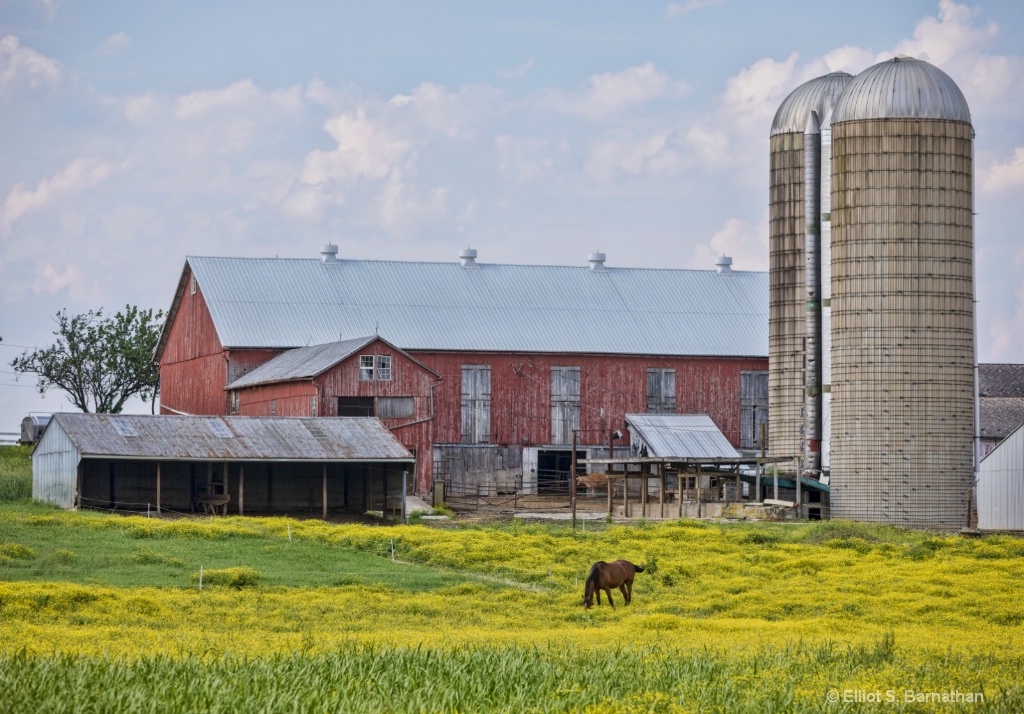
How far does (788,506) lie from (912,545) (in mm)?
10241

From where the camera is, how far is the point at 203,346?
6112 cm

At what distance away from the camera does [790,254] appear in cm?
5216

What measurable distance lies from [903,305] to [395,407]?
18.5 metres

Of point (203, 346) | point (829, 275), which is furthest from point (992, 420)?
point (203, 346)

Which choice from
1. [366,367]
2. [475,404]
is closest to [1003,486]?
[366,367]

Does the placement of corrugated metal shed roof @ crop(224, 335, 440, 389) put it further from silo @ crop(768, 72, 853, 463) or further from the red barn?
silo @ crop(768, 72, 853, 463)

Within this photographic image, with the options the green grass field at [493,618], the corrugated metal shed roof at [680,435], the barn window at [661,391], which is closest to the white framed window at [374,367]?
the corrugated metal shed roof at [680,435]

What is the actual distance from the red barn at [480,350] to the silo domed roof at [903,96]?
1656 centimetres

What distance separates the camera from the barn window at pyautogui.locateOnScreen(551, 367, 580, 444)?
6000 cm

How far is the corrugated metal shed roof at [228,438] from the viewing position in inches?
1731

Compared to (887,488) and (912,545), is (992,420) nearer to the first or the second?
(887,488)

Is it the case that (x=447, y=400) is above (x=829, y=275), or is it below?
below

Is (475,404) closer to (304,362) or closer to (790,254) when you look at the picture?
(304,362)

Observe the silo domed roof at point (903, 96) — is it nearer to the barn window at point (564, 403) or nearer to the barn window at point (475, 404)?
the barn window at point (564, 403)
